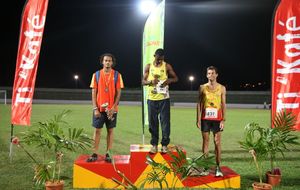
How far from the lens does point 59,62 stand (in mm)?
45344

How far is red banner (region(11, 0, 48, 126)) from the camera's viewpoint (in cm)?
717

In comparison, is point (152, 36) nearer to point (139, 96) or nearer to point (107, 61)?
point (107, 61)

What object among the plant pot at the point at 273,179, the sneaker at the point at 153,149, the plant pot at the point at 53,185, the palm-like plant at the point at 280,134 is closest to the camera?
the plant pot at the point at 53,185

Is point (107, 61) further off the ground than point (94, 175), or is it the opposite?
point (107, 61)

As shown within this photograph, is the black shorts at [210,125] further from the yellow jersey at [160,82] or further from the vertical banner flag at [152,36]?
the vertical banner flag at [152,36]

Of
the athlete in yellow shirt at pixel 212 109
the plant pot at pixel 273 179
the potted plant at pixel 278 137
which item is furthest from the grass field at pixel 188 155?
the athlete in yellow shirt at pixel 212 109

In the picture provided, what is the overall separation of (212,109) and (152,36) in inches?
147

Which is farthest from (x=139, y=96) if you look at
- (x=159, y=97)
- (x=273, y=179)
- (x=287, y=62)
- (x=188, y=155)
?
(x=273, y=179)

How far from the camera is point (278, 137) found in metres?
5.61

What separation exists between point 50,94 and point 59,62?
33.4 ft

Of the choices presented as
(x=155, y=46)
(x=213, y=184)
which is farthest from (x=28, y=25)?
(x=213, y=184)

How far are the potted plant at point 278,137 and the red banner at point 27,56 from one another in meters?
4.74

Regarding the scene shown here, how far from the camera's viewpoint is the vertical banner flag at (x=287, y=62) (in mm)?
6496

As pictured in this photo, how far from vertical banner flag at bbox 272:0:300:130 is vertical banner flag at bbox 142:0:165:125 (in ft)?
11.0
